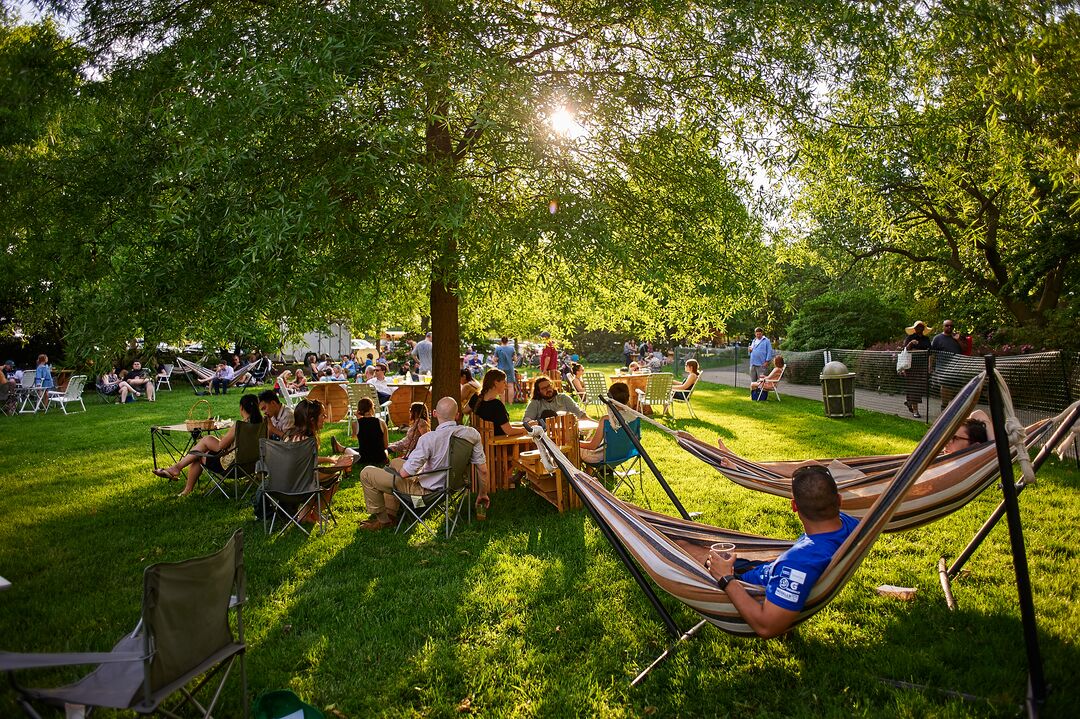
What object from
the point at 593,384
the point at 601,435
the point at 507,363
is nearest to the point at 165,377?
the point at 507,363

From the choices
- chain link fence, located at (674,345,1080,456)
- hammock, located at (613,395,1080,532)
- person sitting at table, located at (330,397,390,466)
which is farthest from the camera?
chain link fence, located at (674,345,1080,456)

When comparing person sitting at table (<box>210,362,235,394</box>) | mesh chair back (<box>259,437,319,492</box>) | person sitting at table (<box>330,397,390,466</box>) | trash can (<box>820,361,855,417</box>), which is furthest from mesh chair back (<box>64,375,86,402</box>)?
trash can (<box>820,361,855,417</box>)

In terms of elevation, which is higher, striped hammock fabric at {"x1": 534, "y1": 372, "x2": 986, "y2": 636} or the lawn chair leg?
striped hammock fabric at {"x1": 534, "y1": 372, "x2": 986, "y2": 636}

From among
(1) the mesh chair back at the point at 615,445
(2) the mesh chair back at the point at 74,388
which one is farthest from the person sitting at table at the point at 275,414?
(2) the mesh chair back at the point at 74,388

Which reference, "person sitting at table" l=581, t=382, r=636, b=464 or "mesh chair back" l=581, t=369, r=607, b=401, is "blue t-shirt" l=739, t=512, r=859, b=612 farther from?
"mesh chair back" l=581, t=369, r=607, b=401

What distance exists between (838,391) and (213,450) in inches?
431

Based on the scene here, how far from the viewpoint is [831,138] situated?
6.00 m

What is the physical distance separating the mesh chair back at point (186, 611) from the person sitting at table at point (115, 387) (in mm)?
19062

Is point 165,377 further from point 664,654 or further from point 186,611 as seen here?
point 664,654

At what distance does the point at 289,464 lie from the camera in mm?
6031

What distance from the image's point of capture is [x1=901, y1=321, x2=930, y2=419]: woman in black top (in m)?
12.0

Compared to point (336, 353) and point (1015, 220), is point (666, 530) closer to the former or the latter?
point (1015, 220)

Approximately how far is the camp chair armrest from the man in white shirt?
349 centimetres

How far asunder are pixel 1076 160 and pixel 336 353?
34.2 metres
